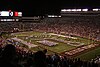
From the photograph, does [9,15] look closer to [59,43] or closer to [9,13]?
[9,13]

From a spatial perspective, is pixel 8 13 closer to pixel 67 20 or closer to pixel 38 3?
pixel 38 3

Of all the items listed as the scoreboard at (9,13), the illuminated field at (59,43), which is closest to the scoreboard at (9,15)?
the scoreboard at (9,13)

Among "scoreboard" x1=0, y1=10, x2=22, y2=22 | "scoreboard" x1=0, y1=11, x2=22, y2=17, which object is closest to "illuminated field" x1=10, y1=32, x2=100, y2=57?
"scoreboard" x1=0, y1=10, x2=22, y2=22

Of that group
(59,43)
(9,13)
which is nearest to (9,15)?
(9,13)

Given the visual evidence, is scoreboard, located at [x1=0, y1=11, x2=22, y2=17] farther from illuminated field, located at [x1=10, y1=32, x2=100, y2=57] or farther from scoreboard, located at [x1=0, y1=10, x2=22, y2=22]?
illuminated field, located at [x1=10, y1=32, x2=100, y2=57]

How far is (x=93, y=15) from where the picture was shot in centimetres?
6053

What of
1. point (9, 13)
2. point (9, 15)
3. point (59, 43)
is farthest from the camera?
point (9, 15)

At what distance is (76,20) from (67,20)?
11.9ft

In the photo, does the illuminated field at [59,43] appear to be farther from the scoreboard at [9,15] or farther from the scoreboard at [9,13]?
the scoreboard at [9,13]

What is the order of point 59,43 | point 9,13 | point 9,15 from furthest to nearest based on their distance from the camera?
point 9,15, point 9,13, point 59,43

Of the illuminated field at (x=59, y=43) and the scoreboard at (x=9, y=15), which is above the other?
the scoreboard at (x=9, y=15)

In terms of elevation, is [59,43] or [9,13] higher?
[9,13]

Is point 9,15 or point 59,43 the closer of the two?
point 59,43

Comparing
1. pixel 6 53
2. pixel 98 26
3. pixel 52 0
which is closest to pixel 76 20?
pixel 98 26
